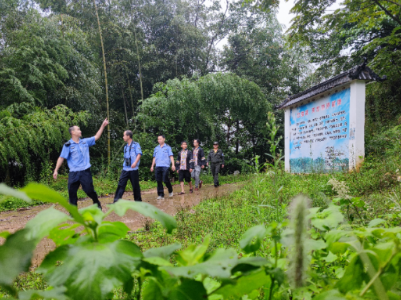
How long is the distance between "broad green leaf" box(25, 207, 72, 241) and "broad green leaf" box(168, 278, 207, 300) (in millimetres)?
244

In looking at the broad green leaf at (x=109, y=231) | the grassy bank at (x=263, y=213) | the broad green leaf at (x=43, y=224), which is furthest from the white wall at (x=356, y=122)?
the broad green leaf at (x=43, y=224)

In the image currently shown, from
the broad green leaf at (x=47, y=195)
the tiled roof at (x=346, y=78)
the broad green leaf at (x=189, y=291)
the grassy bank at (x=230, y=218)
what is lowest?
the grassy bank at (x=230, y=218)

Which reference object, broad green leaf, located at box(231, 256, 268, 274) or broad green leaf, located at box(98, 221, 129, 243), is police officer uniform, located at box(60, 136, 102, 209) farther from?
broad green leaf, located at box(231, 256, 268, 274)

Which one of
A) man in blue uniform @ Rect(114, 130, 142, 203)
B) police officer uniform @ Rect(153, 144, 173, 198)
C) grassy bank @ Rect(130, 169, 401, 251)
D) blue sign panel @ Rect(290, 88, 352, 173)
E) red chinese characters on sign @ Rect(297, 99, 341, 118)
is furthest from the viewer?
red chinese characters on sign @ Rect(297, 99, 341, 118)

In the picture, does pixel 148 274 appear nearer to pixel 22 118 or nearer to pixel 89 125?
pixel 22 118

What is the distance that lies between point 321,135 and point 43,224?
329 inches

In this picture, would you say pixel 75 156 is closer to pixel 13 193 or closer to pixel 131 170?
pixel 131 170

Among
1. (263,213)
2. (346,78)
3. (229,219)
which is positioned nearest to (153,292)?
(263,213)

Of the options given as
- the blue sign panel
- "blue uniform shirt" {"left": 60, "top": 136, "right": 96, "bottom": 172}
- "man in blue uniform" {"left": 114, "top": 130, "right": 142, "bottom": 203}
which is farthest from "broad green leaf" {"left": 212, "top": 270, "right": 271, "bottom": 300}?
the blue sign panel

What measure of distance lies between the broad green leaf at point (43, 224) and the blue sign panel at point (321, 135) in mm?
7100

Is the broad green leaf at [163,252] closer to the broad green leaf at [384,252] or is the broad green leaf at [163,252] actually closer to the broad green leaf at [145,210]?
the broad green leaf at [145,210]

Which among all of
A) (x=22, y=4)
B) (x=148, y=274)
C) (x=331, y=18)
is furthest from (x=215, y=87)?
(x=148, y=274)

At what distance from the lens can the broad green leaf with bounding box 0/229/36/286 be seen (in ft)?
1.13

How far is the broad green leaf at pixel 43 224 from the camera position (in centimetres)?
44
